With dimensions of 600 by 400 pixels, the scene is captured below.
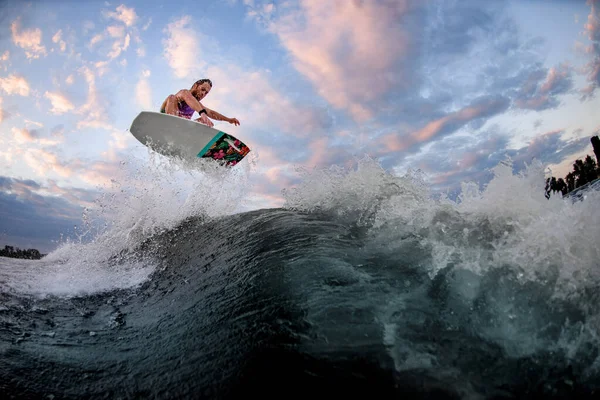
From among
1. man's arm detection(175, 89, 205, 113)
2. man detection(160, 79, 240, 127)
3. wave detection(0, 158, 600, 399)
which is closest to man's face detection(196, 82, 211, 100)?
man detection(160, 79, 240, 127)

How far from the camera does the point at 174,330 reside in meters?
2.69

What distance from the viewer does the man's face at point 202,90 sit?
7.96 meters

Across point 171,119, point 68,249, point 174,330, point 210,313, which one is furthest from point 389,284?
point 68,249

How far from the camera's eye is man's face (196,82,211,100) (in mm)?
7965

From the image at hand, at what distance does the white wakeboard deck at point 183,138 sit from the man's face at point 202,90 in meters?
1.43

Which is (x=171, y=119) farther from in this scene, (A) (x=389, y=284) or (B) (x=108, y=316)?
(A) (x=389, y=284)

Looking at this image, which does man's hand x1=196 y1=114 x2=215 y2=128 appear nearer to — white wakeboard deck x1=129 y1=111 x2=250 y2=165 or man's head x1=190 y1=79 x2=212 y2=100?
white wakeboard deck x1=129 y1=111 x2=250 y2=165

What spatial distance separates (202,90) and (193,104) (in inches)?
28.7

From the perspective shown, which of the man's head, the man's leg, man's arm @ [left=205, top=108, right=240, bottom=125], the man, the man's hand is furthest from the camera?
man's arm @ [left=205, top=108, right=240, bottom=125]

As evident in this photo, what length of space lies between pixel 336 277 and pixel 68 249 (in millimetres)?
6939

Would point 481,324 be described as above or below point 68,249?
below

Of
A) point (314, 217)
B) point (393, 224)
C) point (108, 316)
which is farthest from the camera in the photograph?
point (314, 217)

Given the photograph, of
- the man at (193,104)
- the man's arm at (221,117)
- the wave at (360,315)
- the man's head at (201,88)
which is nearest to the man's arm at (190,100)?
the man at (193,104)

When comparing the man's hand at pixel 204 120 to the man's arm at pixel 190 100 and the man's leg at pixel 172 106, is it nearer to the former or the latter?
the man's arm at pixel 190 100
